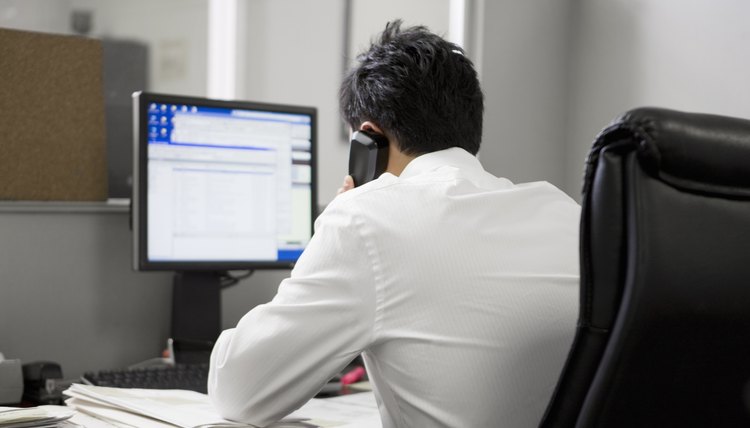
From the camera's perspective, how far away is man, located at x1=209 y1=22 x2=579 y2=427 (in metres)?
0.98

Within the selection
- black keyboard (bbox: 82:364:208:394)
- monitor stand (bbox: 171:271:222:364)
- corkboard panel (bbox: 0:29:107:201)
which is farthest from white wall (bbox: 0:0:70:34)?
black keyboard (bbox: 82:364:208:394)

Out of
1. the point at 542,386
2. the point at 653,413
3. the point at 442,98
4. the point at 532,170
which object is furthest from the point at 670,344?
the point at 532,170

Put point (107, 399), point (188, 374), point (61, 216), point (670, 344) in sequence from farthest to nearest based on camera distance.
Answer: point (61, 216)
point (188, 374)
point (107, 399)
point (670, 344)

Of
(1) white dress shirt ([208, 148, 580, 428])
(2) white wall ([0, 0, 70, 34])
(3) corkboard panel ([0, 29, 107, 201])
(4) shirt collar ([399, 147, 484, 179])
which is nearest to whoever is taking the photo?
(1) white dress shirt ([208, 148, 580, 428])

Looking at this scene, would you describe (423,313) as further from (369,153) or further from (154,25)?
(154,25)

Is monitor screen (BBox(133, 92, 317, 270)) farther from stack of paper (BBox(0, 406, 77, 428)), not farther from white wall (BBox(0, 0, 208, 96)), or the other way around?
stack of paper (BBox(0, 406, 77, 428))

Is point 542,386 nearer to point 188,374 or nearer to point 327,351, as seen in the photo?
point 327,351

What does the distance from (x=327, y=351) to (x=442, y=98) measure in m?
0.39

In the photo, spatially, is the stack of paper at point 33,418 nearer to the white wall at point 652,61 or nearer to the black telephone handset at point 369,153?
the black telephone handset at point 369,153

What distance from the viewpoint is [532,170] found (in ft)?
8.75

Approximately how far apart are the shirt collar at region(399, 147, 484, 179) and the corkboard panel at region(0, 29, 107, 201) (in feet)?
2.53

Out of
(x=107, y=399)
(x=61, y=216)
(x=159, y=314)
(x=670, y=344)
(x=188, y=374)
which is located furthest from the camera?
(x=159, y=314)

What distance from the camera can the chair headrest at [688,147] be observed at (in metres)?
0.70

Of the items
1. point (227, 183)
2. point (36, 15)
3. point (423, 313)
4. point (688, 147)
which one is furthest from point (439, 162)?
point (36, 15)
